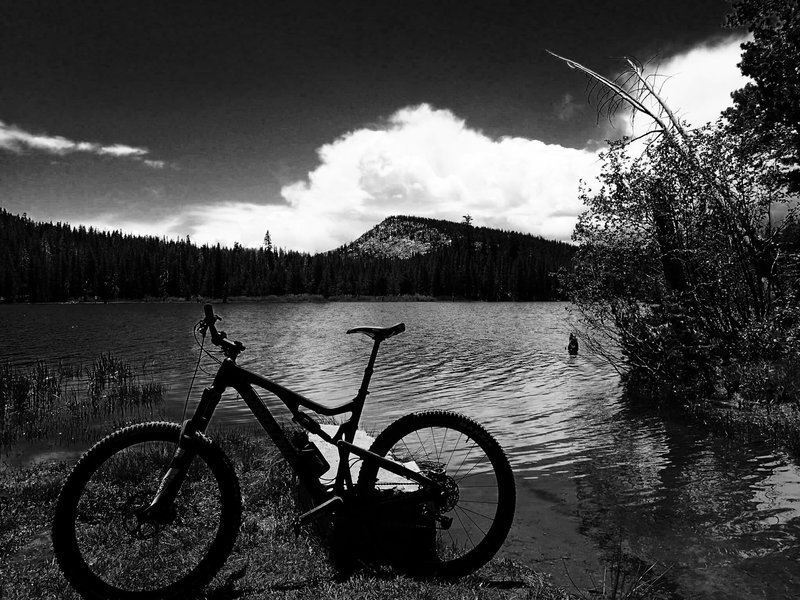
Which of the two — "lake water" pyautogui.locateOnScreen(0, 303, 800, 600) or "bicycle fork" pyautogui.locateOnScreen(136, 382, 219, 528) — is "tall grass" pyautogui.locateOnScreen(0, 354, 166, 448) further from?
"bicycle fork" pyautogui.locateOnScreen(136, 382, 219, 528)

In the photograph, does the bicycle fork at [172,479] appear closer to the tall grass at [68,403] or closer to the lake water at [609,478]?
the lake water at [609,478]

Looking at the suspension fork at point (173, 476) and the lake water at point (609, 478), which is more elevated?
the suspension fork at point (173, 476)

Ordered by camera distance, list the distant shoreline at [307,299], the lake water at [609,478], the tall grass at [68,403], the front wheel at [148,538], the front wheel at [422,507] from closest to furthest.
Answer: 1. the front wheel at [148,538]
2. the front wheel at [422,507]
3. the lake water at [609,478]
4. the tall grass at [68,403]
5. the distant shoreline at [307,299]

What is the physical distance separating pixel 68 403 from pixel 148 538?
16.3 metres

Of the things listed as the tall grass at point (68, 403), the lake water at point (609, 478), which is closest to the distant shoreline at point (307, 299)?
the tall grass at point (68, 403)

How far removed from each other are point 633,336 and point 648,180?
465cm

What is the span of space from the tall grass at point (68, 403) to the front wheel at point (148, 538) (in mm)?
10329

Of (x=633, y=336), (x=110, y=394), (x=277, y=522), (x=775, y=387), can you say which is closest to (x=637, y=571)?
(x=277, y=522)

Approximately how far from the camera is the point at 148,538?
13.5 feet

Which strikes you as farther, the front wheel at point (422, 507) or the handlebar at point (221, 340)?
the front wheel at point (422, 507)

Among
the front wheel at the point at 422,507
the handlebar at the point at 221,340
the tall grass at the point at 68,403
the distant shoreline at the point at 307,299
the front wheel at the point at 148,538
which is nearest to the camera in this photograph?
the front wheel at the point at 148,538

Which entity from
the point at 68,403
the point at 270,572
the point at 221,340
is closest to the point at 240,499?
the point at 270,572

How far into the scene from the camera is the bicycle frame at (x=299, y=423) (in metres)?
4.06

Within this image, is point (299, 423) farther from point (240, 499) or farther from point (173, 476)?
point (173, 476)
